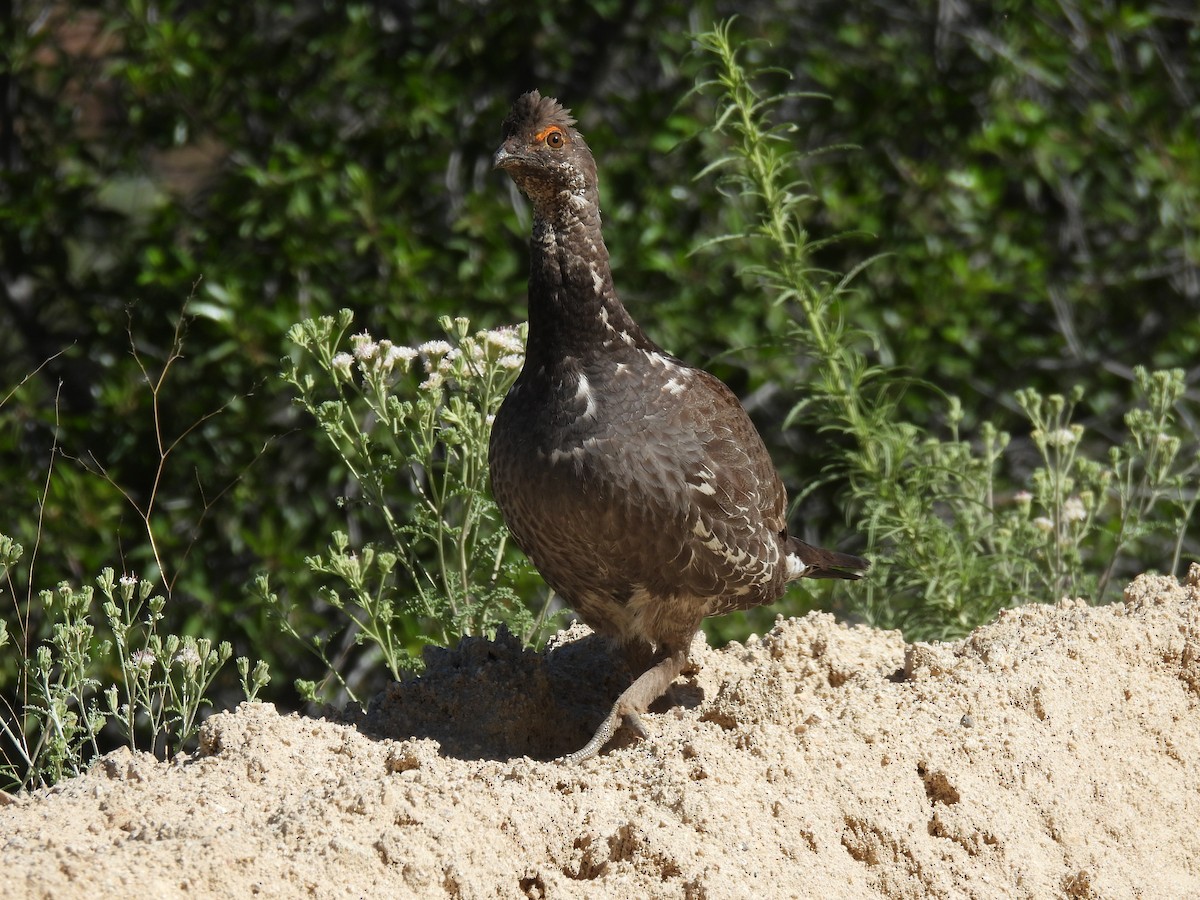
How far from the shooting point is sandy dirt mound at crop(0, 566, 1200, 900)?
2.70 m

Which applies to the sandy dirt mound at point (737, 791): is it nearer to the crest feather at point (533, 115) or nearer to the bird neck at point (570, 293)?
the bird neck at point (570, 293)

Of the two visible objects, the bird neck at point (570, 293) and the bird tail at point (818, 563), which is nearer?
the bird neck at point (570, 293)

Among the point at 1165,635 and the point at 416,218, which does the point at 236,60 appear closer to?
the point at 416,218

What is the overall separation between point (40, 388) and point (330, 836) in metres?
4.07

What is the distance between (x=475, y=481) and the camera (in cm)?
413

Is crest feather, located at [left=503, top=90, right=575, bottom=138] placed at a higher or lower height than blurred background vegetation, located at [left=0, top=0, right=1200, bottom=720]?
higher

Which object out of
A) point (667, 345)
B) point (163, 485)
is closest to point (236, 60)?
point (163, 485)

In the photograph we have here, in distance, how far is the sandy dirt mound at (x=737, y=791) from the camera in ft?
8.85

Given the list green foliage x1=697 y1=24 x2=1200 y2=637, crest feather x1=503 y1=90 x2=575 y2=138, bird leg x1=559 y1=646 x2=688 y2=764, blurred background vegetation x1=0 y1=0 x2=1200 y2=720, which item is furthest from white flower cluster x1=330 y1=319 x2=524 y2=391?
blurred background vegetation x1=0 y1=0 x2=1200 y2=720

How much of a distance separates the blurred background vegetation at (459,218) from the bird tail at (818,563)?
133 centimetres

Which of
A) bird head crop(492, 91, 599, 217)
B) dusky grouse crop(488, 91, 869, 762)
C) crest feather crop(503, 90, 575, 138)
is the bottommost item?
dusky grouse crop(488, 91, 869, 762)

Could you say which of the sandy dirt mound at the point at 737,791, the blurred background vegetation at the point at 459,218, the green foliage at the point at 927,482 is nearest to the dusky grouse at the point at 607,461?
the sandy dirt mound at the point at 737,791

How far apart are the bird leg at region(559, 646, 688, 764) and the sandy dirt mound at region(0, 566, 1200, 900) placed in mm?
67

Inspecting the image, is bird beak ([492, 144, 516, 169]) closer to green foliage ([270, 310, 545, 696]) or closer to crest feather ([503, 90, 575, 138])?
crest feather ([503, 90, 575, 138])
